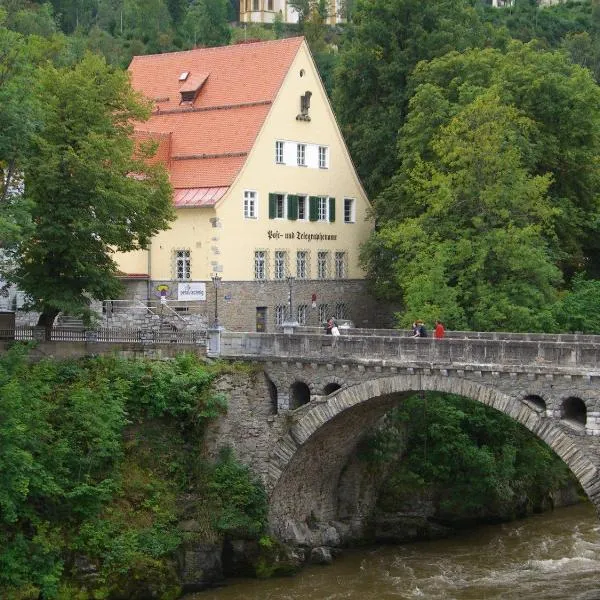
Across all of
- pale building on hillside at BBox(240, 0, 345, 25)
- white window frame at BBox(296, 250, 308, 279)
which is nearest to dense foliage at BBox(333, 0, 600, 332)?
white window frame at BBox(296, 250, 308, 279)

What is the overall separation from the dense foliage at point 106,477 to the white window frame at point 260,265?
10475mm

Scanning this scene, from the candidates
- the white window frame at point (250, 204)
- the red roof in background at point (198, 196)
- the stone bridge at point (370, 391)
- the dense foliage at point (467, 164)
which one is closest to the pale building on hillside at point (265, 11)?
the dense foliage at point (467, 164)

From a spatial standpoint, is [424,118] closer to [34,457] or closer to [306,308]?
[306,308]

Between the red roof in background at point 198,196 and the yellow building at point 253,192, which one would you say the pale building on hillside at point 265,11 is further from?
the red roof in background at point 198,196

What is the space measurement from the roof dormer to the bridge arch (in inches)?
654

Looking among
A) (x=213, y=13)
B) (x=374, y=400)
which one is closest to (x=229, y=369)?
(x=374, y=400)

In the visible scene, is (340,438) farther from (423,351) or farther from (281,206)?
(281,206)

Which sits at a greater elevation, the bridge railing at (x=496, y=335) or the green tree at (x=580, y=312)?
the green tree at (x=580, y=312)

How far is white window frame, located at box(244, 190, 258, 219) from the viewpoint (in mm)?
53312

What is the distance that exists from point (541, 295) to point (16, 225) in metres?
20.1

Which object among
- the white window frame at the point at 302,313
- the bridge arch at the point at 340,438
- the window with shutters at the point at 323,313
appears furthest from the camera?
the window with shutters at the point at 323,313

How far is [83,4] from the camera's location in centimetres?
11612

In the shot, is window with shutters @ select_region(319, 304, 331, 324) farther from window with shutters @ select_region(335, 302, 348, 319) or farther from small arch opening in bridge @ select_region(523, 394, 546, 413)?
small arch opening in bridge @ select_region(523, 394, 546, 413)

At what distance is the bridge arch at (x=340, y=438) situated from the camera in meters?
37.1
